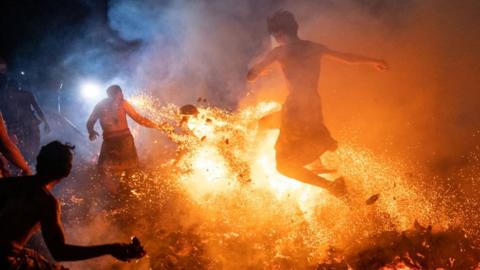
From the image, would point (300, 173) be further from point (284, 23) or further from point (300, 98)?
point (284, 23)

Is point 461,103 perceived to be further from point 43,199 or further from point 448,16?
point 43,199

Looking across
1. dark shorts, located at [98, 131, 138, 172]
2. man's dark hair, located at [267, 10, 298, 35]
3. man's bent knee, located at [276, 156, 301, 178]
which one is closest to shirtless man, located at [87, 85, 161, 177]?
dark shorts, located at [98, 131, 138, 172]

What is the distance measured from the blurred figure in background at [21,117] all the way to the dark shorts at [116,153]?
7.48ft

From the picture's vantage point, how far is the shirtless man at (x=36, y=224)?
2385mm

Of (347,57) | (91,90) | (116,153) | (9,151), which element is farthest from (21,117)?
(347,57)

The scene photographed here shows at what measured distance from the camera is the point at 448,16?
5715mm

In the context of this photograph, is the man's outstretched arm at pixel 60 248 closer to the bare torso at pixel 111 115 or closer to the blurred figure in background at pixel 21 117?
the bare torso at pixel 111 115

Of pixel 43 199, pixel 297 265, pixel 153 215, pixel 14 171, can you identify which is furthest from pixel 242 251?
pixel 14 171

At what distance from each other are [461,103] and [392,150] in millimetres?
1312

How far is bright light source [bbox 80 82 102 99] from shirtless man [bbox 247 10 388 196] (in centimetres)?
1022

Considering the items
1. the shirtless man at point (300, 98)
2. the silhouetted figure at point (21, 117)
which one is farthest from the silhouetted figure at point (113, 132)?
the shirtless man at point (300, 98)

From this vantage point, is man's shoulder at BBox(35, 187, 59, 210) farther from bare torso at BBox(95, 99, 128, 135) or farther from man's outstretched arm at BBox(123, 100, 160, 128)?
man's outstretched arm at BBox(123, 100, 160, 128)

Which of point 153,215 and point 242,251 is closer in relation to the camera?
point 242,251

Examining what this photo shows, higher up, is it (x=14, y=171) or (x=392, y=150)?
(x=14, y=171)
